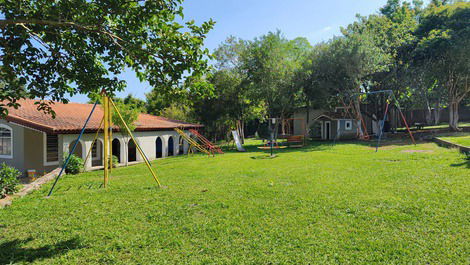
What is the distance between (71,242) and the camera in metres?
4.85

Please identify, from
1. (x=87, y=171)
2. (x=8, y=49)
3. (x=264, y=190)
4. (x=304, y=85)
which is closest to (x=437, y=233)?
(x=264, y=190)

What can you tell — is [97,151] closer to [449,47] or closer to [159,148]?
[159,148]

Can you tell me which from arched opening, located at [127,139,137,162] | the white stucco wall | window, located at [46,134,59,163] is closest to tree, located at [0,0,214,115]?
the white stucco wall

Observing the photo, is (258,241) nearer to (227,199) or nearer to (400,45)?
(227,199)

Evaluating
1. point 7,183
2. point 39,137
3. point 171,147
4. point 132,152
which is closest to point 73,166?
point 39,137

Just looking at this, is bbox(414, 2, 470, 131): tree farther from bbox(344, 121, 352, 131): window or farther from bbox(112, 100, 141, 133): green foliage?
bbox(112, 100, 141, 133): green foliage

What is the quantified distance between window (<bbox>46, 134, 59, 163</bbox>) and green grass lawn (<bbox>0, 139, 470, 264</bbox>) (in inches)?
320

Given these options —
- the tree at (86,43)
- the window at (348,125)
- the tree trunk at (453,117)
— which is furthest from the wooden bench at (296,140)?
the tree at (86,43)

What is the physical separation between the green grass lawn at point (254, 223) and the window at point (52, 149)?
8127mm

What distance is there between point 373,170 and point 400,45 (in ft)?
68.3

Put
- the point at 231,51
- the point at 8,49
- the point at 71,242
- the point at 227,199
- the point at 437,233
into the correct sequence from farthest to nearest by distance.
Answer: the point at 231,51 < the point at 227,199 < the point at 8,49 < the point at 71,242 < the point at 437,233

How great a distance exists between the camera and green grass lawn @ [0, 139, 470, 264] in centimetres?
420

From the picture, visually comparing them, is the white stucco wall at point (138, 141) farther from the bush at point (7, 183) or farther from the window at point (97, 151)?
the bush at point (7, 183)

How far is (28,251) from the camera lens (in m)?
4.55
